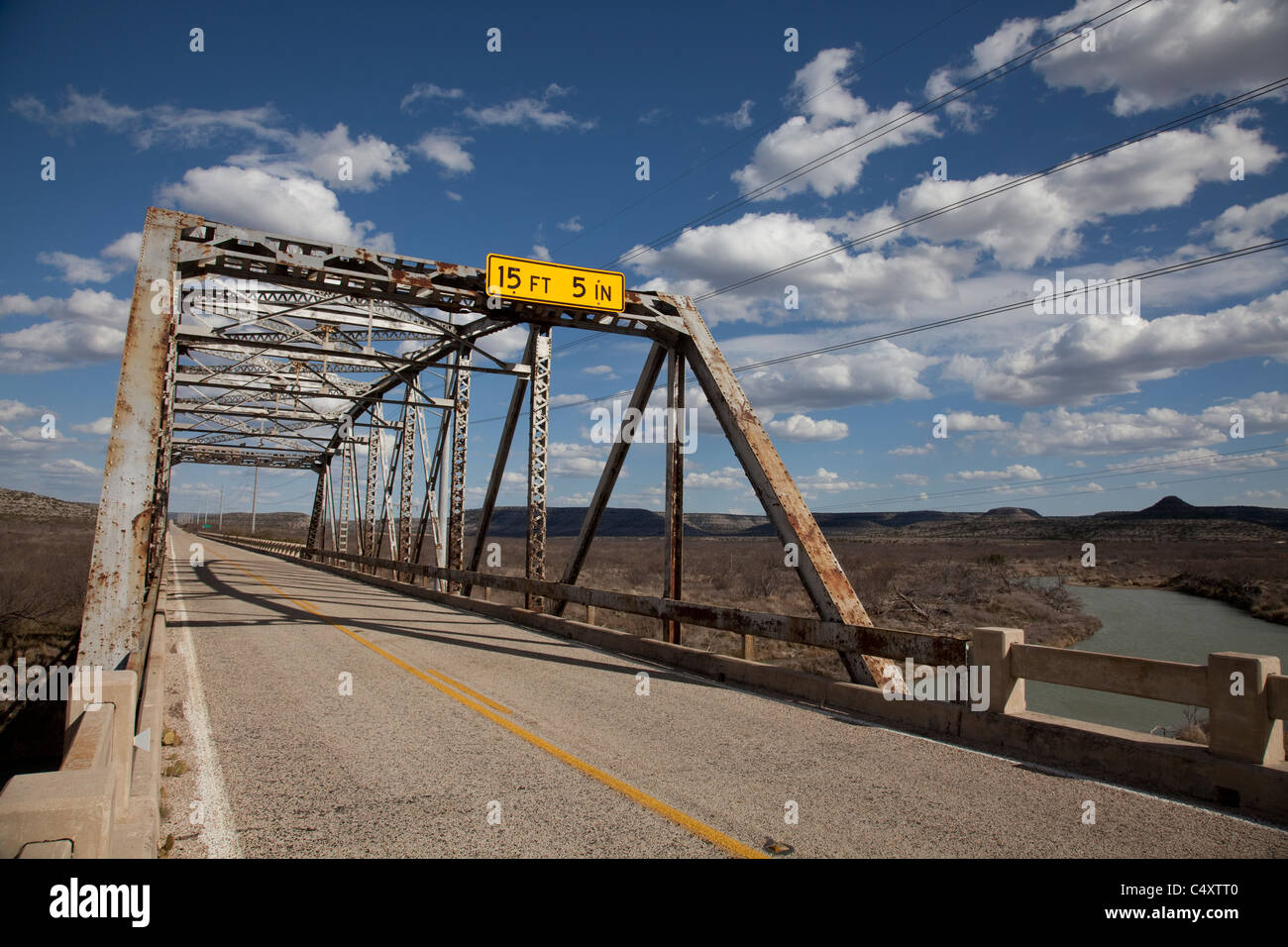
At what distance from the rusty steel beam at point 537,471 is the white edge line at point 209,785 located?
7.11 meters

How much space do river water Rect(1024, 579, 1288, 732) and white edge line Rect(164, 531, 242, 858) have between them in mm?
10344

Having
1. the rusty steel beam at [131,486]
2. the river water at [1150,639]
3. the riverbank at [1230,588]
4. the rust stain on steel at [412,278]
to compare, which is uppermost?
the rust stain on steel at [412,278]

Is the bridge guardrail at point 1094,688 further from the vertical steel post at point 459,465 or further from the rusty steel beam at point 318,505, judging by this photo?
the rusty steel beam at point 318,505

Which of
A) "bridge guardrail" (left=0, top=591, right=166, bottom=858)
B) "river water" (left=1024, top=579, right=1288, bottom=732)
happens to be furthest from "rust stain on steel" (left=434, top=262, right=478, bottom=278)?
"river water" (left=1024, top=579, right=1288, bottom=732)

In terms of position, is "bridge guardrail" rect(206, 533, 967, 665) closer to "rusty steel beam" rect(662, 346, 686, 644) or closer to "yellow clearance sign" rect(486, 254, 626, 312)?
"rusty steel beam" rect(662, 346, 686, 644)

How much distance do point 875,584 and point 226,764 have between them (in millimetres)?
28345

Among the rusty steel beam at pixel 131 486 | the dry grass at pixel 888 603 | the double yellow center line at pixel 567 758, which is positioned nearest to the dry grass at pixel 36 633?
the double yellow center line at pixel 567 758

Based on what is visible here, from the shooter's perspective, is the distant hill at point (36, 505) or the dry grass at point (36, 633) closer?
the dry grass at point (36, 633)

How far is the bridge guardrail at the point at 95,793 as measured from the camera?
286 cm

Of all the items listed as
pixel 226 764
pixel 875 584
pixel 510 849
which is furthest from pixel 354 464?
pixel 510 849

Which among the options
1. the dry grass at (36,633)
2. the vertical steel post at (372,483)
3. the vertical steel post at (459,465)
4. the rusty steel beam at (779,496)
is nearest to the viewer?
the rusty steel beam at (779,496)

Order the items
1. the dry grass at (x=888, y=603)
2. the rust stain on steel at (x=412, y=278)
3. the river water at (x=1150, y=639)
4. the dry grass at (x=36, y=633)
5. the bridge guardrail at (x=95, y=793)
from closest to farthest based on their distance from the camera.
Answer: the bridge guardrail at (x=95, y=793)
the rust stain on steel at (x=412, y=278)
the dry grass at (x=36, y=633)
the river water at (x=1150, y=639)
the dry grass at (x=888, y=603)

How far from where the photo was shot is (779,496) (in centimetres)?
1093
